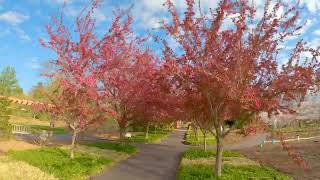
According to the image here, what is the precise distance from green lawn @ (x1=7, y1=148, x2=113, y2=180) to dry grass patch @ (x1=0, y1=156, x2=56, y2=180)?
1.57 ft

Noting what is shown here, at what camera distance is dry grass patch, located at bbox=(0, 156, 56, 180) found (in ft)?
45.8

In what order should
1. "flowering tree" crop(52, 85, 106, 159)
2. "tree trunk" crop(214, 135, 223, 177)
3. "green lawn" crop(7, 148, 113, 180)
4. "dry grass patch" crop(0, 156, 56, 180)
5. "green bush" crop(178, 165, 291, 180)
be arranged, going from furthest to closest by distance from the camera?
1. "flowering tree" crop(52, 85, 106, 159)
2. "tree trunk" crop(214, 135, 223, 177)
3. "green bush" crop(178, 165, 291, 180)
4. "green lawn" crop(7, 148, 113, 180)
5. "dry grass patch" crop(0, 156, 56, 180)

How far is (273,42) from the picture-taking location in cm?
1535

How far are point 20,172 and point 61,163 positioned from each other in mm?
3421

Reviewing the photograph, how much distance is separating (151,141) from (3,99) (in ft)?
58.7

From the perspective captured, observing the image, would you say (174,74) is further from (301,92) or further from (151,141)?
(151,141)

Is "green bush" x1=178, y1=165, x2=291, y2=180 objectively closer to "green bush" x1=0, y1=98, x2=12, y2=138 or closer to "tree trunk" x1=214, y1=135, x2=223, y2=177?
"tree trunk" x1=214, y1=135, x2=223, y2=177

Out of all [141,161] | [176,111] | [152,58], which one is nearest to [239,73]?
[141,161]

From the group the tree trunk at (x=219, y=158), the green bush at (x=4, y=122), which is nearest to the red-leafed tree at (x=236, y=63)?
the tree trunk at (x=219, y=158)

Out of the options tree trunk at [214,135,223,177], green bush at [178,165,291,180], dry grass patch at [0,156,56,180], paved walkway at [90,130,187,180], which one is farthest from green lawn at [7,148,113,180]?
tree trunk at [214,135,223,177]

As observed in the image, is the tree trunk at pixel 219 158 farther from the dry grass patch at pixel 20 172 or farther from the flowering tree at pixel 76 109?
the flowering tree at pixel 76 109

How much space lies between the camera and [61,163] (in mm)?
18250

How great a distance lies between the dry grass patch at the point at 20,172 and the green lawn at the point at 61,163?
480mm

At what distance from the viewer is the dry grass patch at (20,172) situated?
14.0m
